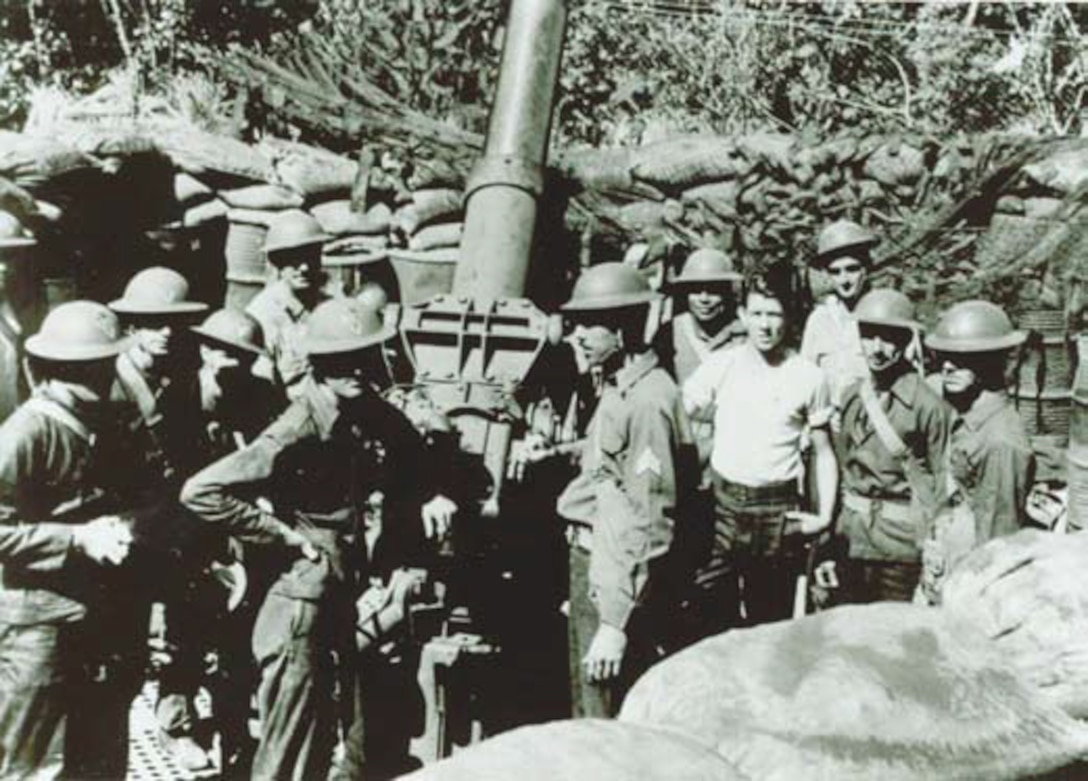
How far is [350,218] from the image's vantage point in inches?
326

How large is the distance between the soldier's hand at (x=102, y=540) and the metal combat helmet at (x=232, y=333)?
129 cm

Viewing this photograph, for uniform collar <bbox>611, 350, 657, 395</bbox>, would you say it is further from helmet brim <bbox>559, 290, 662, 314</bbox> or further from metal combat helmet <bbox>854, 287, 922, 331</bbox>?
metal combat helmet <bbox>854, 287, 922, 331</bbox>

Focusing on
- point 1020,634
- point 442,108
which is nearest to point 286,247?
point 1020,634

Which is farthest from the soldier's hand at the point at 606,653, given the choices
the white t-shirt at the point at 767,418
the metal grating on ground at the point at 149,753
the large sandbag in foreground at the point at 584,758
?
the large sandbag in foreground at the point at 584,758

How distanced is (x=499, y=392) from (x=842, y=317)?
1.67 metres

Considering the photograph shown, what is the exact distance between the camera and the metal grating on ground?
16.1ft

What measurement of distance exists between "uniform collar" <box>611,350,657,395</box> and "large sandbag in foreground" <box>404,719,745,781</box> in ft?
7.40

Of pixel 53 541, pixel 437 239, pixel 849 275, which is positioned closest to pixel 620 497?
pixel 53 541

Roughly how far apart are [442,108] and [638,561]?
7.07 m

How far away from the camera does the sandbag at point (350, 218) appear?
816cm

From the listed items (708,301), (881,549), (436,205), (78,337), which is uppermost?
(436,205)

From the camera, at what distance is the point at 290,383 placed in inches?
217

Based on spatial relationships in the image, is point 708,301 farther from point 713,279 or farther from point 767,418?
point 767,418

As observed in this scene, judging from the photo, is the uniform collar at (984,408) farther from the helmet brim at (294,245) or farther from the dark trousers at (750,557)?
the helmet brim at (294,245)
